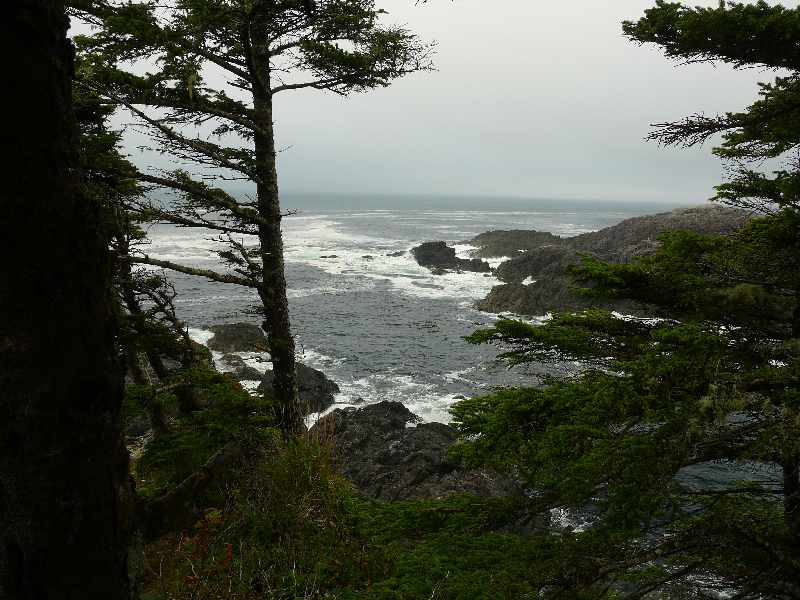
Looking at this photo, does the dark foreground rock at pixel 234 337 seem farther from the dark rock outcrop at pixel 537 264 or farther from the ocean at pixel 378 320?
the dark rock outcrop at pixel 537 264

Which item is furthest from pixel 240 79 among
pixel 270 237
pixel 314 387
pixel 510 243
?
pixel 510 243

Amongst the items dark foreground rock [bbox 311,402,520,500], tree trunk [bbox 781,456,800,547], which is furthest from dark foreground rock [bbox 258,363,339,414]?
tree trunk [bbox 781,456,800,547]

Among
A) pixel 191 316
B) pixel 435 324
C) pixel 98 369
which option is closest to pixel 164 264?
pixel 98 369

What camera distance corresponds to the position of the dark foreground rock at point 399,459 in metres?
10.4

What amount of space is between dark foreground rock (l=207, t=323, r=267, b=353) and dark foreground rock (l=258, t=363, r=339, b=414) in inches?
195

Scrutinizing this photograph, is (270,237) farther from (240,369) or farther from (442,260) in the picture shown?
(442,260)

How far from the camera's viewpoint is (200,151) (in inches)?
221

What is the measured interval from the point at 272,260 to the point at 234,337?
1924 centimetres

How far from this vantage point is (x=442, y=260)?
150 ft

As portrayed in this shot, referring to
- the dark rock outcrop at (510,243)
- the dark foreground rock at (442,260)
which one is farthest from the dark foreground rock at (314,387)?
the dark rock outcrop at (510,243)

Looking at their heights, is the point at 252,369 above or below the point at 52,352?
below

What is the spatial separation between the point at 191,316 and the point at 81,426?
29.5m

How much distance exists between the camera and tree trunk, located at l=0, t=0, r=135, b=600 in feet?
4.78

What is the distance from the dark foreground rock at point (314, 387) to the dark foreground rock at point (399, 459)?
4.38 feet
